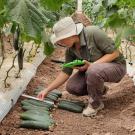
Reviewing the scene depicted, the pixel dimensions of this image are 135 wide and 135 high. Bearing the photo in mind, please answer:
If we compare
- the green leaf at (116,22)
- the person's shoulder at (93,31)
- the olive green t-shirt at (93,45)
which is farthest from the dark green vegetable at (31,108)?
the green leaf at (116,22)

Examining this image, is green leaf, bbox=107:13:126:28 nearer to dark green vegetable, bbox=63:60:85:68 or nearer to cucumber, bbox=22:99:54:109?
dark green vegetable, bbox=63:60:85:68

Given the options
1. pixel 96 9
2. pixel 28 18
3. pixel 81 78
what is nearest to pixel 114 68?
pixel 81 78

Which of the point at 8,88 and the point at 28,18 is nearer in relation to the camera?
the point at 28,18

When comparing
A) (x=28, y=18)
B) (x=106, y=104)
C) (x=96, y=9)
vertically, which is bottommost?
(x=106, y=104)

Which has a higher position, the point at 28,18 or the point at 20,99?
the point at 28,18

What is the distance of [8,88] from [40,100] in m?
0.45

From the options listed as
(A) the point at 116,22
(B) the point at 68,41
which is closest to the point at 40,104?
(B) the point at 68,41

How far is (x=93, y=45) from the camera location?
4629 millimetres

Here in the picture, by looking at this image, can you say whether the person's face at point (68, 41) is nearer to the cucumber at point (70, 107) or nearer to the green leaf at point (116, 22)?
the cucumber at point (70, 107)

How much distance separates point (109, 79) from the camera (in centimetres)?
480

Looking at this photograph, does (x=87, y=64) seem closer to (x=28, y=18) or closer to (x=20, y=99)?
(x=20, y=99)

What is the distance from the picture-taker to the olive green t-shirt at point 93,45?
4547 millimetres

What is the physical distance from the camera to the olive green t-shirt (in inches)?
179

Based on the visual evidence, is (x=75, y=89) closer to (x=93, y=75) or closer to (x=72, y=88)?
(x=72, y=88)
